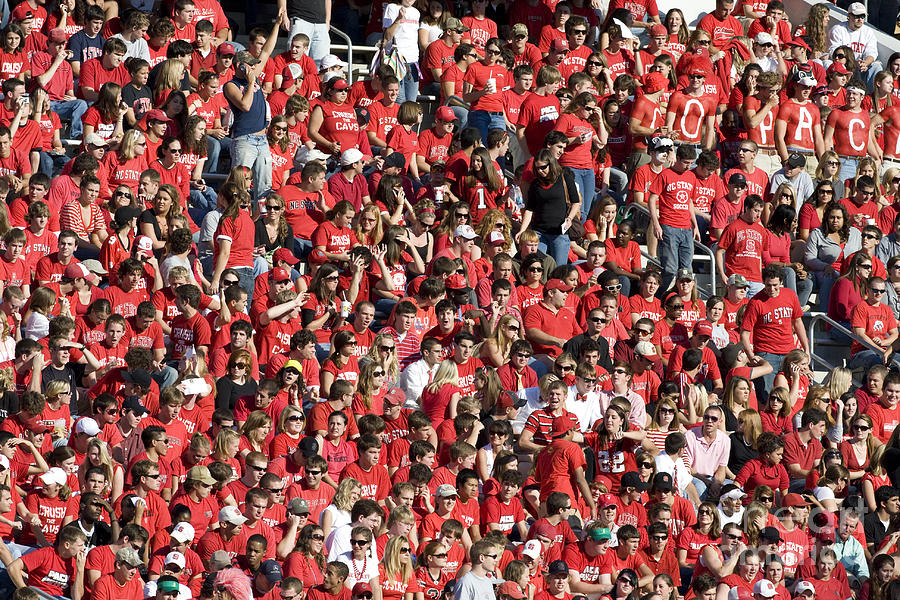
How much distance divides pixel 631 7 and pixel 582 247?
4.38 metres

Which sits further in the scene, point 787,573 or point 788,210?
point 788,210

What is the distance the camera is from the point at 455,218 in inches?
683

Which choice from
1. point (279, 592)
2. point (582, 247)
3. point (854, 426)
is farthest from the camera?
point (582, 247)

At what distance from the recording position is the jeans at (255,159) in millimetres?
17781

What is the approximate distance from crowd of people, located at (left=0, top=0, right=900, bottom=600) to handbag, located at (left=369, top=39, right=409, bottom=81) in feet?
0.92

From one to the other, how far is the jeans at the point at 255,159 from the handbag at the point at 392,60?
6.60 feet

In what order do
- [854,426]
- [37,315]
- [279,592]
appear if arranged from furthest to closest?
[854,426], [37,315], [279,592]

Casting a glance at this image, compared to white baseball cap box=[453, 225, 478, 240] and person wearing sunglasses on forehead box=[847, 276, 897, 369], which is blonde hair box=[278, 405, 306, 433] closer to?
white baseball cap box=[453, 225, 478, 240]

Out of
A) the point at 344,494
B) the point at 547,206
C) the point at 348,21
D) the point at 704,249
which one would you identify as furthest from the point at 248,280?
the point at 348,21

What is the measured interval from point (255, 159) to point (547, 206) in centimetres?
273

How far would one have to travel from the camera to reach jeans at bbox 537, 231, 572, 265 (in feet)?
59.2

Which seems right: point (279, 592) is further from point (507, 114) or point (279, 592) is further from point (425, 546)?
point (507, 114)

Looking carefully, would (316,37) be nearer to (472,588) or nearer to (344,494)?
(344,494)

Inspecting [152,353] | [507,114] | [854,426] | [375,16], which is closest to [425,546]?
[152,353]
